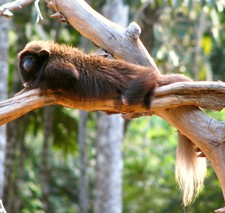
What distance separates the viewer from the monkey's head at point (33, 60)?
639 cm

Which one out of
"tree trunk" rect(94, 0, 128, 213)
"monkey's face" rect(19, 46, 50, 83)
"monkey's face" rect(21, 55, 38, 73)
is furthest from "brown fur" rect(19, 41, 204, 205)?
"tree trunk" rect(94, 0, 128, 213)

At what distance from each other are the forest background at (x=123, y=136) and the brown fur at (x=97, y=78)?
15.2 feet

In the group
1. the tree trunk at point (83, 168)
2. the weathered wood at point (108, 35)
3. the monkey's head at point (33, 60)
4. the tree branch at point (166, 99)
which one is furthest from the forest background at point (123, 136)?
the tree branch at point (166, 99)

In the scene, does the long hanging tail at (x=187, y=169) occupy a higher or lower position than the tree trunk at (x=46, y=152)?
lower

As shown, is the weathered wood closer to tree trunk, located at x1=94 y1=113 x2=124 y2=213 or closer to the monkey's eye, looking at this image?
the monkey's eye

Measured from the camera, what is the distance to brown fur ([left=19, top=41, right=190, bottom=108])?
568 cm

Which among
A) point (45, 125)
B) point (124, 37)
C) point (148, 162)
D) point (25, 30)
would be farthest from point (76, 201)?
point (124, 37)

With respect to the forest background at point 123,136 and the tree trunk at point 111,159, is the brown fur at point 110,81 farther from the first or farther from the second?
the tree trunk at point 111,159

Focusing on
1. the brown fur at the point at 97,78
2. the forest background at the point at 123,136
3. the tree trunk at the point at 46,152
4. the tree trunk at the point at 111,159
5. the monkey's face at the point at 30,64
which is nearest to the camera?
the brown fur at the point at 97,78

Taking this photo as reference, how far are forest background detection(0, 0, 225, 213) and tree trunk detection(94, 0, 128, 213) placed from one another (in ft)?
0.08

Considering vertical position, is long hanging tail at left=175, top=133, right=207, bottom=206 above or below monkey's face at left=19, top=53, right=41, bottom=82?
below

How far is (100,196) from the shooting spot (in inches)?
468

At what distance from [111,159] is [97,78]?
5.98 meters

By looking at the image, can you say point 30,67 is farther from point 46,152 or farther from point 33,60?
point 46,152
